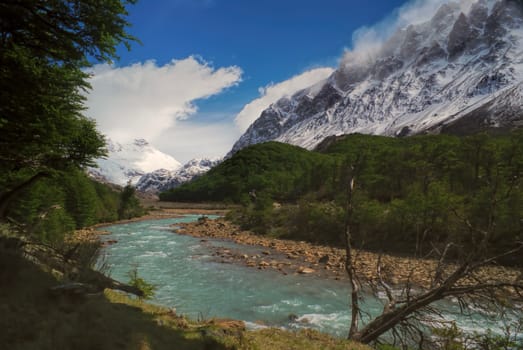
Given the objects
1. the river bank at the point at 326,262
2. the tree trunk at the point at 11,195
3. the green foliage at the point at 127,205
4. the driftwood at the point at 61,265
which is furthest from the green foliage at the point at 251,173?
the driftwood at the point at 61,265

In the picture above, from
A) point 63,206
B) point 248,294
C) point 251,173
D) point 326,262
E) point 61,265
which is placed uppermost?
point 251,173

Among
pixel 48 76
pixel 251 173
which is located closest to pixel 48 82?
pixel 48 76

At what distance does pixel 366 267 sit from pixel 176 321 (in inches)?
695

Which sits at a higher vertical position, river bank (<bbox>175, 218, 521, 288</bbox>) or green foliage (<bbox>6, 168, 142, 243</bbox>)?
green foliage (<bbox>6, 168, 142, 243</bbox>)

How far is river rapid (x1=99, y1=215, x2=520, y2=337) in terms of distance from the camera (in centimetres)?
1325

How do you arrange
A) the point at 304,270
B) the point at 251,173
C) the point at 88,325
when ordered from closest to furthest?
the point at 88,325 → the point at 304,270 → the point at 251,173

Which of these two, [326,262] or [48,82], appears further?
[326,262]

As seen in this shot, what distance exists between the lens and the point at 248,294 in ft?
55.2

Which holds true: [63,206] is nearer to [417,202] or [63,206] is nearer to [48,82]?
[48,82]

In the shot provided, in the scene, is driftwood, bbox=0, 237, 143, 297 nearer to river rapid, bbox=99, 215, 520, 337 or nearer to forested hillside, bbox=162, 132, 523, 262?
river rapid, bbox=99, 215, 520, 337

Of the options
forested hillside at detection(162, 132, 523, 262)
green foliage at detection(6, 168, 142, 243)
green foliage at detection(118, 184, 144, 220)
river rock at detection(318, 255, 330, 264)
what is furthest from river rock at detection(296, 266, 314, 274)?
green foliage at detection(118, 184, 144, 220)

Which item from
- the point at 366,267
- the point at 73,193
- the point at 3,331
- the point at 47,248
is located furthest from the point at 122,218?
the point at 3,331

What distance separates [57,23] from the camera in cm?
805

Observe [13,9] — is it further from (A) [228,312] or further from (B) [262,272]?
(B) [262,272]
